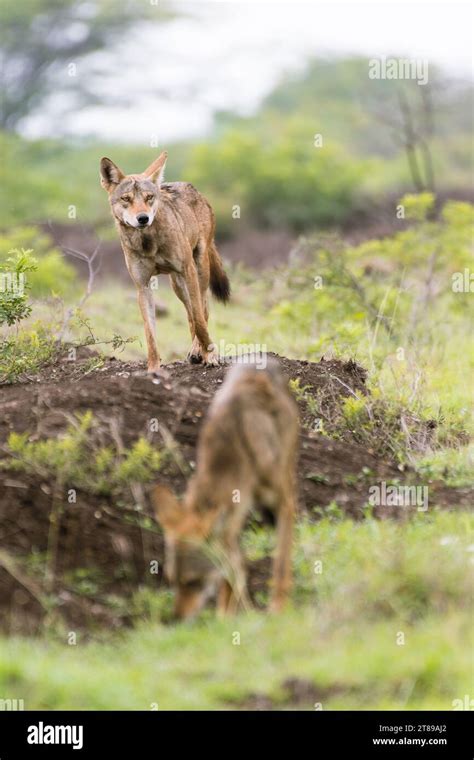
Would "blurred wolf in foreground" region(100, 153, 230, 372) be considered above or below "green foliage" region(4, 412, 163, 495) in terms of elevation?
above

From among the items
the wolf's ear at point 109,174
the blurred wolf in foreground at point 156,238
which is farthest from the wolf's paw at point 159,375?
the wolf's ear at point 109,174

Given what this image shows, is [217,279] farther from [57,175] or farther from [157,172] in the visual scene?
[57,175]

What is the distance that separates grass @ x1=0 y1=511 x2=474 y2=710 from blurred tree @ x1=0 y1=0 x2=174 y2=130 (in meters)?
36.4

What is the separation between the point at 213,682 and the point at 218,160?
90.0 ft

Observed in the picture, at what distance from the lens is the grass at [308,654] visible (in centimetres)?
568

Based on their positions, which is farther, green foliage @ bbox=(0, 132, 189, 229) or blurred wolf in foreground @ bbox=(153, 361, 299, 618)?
green foliage @ bbox=(0, 132, 189, 229)

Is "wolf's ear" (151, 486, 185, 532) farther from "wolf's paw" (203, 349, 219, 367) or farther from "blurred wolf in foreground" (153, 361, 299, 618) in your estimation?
"wolf's paw" (203, 349, 219, 367)

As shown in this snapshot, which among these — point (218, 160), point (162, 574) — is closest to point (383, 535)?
point (162, 574)

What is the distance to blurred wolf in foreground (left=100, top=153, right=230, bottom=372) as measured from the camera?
9.96m

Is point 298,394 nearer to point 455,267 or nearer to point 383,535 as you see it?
point 383,535

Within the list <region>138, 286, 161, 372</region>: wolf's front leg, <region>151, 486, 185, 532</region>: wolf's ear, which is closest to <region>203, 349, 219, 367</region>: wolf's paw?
<region>138, 286, 161, 372</region>: wolf's front leg

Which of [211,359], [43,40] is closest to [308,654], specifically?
[211,359]

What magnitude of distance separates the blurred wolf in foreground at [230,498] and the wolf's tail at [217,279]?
209 inches

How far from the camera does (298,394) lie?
9766mm
